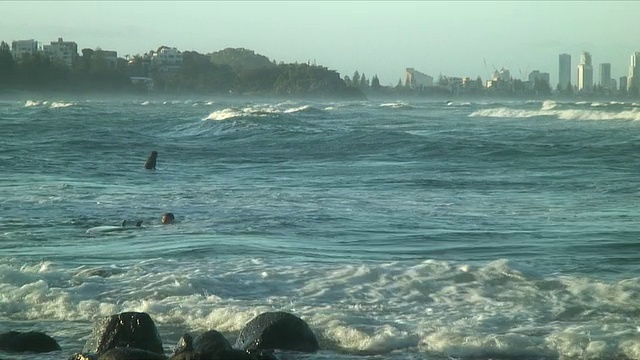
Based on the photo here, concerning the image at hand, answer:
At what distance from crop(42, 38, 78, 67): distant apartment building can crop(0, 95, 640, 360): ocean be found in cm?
11653

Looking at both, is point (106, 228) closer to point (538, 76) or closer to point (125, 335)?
point (125, 335)

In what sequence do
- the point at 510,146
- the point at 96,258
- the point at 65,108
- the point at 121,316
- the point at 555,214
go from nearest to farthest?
1. the point at 121,316
2. the point at 96,258
3. the point at 555,214
4. the point at 510,146
5. the point at 65,108

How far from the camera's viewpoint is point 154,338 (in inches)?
268

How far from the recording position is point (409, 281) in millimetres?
9133

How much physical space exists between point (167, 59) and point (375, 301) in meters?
159

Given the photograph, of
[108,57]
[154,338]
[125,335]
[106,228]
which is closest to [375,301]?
[154,338]

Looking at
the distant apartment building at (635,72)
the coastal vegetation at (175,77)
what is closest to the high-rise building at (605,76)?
the distant apartment building at (635,72)

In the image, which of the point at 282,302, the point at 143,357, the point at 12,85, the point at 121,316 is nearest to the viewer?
the point at 143,357

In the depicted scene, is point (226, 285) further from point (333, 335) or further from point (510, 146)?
point (510, 146)

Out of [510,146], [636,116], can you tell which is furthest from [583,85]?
[510,146]

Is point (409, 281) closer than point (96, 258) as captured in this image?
Yes

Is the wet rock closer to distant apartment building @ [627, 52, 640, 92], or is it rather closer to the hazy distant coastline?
distant apartment building @ [627, 52, 640, 92]

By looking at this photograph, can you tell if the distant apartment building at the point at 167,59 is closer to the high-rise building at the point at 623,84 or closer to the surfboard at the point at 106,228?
the high-rise building at the point at 623,84

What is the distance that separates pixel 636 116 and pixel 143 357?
43.7 meters
